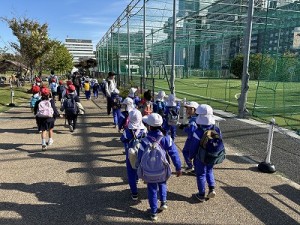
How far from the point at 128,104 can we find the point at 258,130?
4.92 m

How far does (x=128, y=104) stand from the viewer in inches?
239

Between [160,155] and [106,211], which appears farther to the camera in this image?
[106,211]

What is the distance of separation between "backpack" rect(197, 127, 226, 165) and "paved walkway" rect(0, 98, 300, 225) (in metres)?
0.78

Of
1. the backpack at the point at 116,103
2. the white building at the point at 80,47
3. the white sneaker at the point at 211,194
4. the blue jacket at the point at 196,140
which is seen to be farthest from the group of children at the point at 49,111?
the white building at the point at 80,47

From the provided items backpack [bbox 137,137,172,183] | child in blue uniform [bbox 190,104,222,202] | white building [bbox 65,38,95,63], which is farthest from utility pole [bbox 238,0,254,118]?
white building [bbox 65,38,95,63]

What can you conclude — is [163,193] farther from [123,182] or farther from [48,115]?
[48,115]

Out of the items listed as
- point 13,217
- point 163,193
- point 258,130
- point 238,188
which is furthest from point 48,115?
point 258,130

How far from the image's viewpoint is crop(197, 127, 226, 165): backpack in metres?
3.93

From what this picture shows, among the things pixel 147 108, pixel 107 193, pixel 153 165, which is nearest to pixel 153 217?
pixel 153 165

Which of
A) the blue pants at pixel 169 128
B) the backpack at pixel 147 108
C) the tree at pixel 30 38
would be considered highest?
the tree at pixel 30 38

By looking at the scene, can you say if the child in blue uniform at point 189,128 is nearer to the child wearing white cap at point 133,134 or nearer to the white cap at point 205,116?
the white cap at point 205,116

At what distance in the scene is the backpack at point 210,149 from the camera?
3932 mm

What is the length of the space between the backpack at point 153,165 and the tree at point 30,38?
23081 mm

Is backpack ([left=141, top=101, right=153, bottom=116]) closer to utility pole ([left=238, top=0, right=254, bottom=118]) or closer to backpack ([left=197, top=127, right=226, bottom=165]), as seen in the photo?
backpack ([left=197, top=127, right=226, bottom=165])
